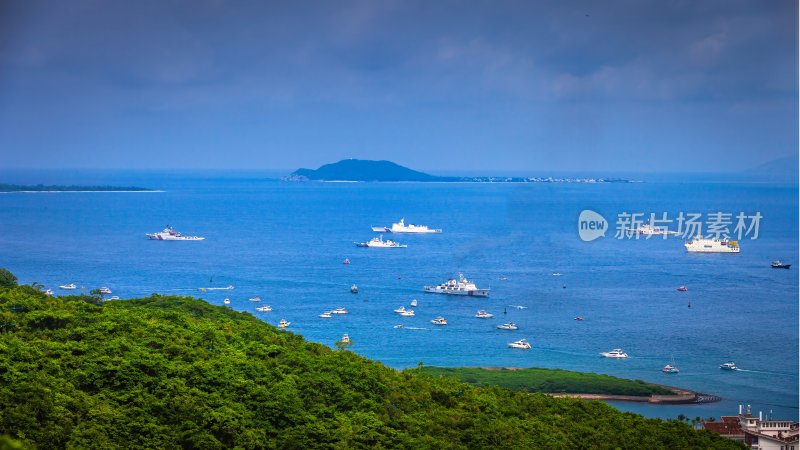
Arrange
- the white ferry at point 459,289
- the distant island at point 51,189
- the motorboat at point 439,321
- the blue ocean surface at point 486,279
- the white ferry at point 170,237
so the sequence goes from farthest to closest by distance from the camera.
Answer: the distant island at point 51,189 → the white ferry at point 170,237 → the white ferry at point 459,289 → the motorboat at point 439,321 → the blue ocean surface at point 486,279

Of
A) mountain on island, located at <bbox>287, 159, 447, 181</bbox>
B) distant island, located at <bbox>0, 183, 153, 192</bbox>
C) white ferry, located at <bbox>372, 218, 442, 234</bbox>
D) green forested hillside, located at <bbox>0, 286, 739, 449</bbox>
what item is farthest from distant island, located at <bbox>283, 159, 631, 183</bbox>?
green forested hillside, located at <bbox>0, 286, 739, 449</bbox>

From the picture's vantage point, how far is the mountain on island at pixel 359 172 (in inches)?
1810

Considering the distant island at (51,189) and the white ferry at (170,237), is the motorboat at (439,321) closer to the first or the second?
the white ferry at (170,237)

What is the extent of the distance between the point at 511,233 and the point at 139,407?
17.9m

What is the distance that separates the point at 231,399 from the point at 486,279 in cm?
1078

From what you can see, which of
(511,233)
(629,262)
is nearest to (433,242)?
(511,233)

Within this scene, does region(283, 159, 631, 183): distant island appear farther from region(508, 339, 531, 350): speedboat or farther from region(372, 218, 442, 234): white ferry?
region(508, 339, 531, 350): speedboat

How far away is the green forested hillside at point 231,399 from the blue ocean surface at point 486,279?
3.43 metres

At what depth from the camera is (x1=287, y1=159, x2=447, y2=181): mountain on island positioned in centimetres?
4597

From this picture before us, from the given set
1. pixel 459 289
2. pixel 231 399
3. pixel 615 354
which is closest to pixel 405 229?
pixel 459 289

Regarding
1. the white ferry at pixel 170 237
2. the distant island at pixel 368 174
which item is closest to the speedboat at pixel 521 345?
the white ferry at pixel 170 237

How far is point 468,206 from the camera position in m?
30.9

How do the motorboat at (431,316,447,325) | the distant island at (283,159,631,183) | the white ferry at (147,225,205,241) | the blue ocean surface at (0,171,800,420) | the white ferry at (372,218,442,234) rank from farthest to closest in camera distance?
the distant island at (283,159,631,183), the white ferry at (372,218,442,234), the white ferry at (147,225,205,241), the motorboat at (431,316,447,325), the blue ocean surface at (0,171,800,420)

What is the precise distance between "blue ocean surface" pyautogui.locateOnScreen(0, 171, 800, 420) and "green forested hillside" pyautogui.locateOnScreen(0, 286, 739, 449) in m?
3.43
